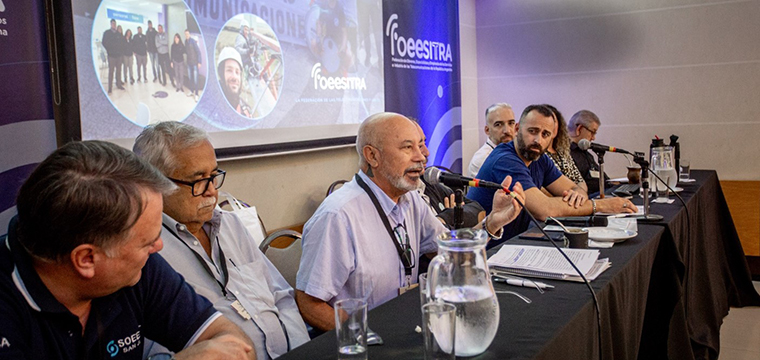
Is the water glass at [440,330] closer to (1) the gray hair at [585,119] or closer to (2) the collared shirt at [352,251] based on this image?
(2) the collared shirt at [352,251]

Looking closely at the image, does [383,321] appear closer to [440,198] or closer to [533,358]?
[533,358]

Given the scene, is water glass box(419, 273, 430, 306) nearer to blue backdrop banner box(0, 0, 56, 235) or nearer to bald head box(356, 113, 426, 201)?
bald head box(356, 113, 426, 201)

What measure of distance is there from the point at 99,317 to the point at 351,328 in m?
0.51

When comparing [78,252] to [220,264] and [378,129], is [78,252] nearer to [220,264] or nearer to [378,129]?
[220,264]

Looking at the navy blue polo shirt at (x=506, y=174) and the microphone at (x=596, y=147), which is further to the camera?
the navy blue polo shirt at (x=506, y=174)

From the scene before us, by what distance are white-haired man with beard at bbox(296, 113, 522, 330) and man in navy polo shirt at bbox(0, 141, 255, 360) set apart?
656 millimetres

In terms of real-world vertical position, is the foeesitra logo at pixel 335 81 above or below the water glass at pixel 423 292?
above

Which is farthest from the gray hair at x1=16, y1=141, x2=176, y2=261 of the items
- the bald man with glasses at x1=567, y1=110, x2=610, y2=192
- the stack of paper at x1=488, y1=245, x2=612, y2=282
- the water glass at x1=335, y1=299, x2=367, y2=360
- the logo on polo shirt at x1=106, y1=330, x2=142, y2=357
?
the bald man with glasses at x1=567, y1=110, x2=610, y2=192

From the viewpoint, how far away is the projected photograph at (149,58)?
8.93ft

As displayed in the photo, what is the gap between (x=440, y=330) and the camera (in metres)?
1.10

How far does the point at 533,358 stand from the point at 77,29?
2294 millimetres

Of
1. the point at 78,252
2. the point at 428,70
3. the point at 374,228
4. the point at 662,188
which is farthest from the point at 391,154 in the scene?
the point at 428,70

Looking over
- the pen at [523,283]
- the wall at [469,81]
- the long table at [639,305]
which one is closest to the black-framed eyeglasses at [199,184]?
the long table at [639,305]

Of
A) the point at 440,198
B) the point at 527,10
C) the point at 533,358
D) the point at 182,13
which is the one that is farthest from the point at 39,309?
the point at 527,10
